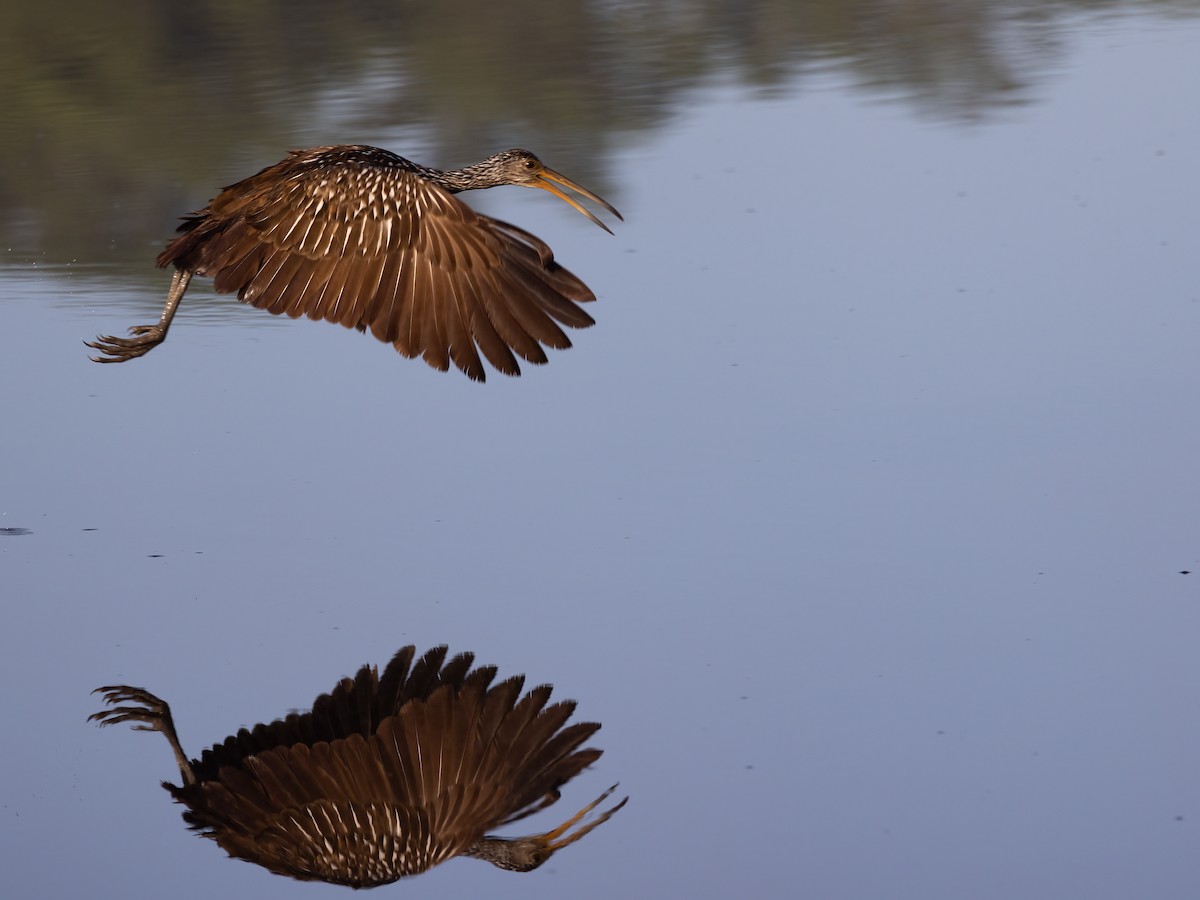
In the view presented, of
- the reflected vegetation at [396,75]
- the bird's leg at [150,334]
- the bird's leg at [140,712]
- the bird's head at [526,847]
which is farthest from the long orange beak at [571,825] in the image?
the reflected vegetation at [396,75]

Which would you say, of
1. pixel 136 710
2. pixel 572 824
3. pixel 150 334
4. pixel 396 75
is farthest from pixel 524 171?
pixel 396 75

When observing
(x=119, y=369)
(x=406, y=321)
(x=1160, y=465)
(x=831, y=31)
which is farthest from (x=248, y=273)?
(x=831, y=31)

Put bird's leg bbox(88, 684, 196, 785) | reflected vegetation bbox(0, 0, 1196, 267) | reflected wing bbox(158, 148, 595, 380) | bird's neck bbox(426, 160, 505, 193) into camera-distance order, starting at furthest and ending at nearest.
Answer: reflected vegetation bbox(0, 0, 1196, 267) → bird's neck bbox(426, 160, 505, 193) → reflected wing bbox(158, 148, 595, 380) → bird's leg bbox(88, 684, 196, 785)

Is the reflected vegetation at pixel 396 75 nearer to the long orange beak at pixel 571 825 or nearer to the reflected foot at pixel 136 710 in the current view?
the reflected foot at pixel 136 710

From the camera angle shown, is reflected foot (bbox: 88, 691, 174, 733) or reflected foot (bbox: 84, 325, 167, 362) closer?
reflected foot (bbox: 88, 691, 174, 733)

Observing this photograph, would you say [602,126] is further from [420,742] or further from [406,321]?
[420,742]

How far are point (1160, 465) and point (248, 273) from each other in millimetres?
3655

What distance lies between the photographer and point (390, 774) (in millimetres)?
6543

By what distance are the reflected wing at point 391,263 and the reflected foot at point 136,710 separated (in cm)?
146

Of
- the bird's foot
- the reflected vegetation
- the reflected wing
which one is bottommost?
the reflected vegetation

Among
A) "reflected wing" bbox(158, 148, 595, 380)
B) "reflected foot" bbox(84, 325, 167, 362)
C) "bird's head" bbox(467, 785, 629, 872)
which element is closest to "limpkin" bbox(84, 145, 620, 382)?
"reflected wing" bbox(158, 148, 595, 380)

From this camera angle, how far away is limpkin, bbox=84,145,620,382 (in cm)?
745

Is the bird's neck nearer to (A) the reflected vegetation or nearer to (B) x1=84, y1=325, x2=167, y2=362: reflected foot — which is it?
(B) x1=84, y1=325, x2=167, y2=362: reflected foot

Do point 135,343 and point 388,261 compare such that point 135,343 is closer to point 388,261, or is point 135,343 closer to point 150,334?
point 150,334
